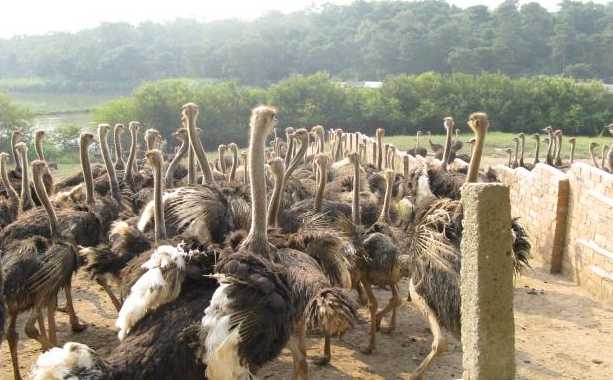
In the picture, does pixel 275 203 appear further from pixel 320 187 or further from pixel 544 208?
pixel 544 208

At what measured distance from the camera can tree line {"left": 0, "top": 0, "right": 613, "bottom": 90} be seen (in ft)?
187

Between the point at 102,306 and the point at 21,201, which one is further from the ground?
the point at 21,201

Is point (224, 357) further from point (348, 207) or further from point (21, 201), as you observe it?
point (21, 201)

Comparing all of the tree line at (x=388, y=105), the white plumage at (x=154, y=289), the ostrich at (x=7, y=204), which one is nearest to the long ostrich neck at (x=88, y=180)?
the ostrich at (x=7, y=204)

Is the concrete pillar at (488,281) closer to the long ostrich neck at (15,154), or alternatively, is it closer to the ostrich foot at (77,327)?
the ostrich foot at (77,327)

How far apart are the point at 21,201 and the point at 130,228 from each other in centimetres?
245

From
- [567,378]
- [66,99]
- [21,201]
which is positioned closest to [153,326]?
[567,378]

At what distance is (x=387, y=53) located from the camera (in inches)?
2475

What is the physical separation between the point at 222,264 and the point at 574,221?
5414 mm

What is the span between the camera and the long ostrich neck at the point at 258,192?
417cm

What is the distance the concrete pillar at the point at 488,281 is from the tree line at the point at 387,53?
166 ft

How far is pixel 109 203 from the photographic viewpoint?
21.5 ft

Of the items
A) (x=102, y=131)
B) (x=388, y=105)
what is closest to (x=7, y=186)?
(x=102, y=131)

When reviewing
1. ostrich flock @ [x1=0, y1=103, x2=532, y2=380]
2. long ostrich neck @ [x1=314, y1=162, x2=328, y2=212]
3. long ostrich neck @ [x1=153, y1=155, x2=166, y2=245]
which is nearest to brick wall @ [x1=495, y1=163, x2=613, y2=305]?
ostrich flock @ [x1=0, y1=103, x2=532, y2=380]
